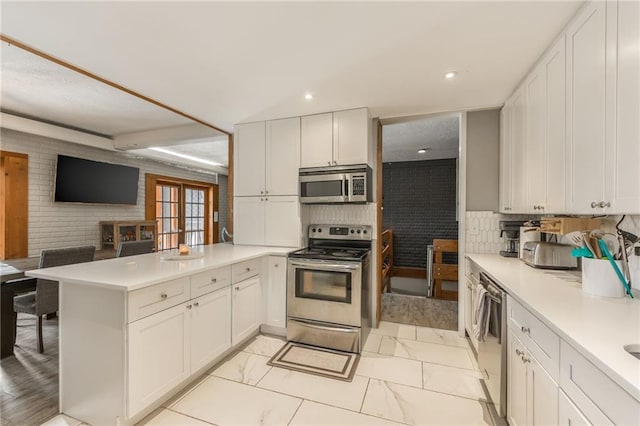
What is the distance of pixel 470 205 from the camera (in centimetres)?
302

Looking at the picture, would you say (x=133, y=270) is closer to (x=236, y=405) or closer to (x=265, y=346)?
(x=236, y=405)

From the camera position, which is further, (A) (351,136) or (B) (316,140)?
(B) (316,140)

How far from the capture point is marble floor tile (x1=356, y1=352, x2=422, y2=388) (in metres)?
2.18

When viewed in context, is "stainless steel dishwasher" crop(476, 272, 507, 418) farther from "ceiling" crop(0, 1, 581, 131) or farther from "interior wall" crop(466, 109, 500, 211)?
"ceiling" crop(0, 1, 581, 131)

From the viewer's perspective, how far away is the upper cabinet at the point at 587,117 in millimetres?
1173

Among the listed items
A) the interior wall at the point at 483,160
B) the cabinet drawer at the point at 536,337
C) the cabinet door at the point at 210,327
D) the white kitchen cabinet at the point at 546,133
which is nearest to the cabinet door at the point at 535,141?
the white kitchen cabinet at the point at 546,133

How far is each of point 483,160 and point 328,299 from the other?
219 centimetres

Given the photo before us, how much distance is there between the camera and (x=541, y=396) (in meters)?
1.19

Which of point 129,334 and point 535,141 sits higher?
point 535,141

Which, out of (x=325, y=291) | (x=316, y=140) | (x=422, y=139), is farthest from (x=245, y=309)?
(x=422, y=139)

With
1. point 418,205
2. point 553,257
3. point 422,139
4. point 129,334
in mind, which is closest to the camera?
point 129,334

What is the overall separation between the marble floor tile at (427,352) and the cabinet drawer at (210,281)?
5.23ft

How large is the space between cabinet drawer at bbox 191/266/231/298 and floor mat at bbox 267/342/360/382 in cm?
81

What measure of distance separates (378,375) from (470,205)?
197cm
